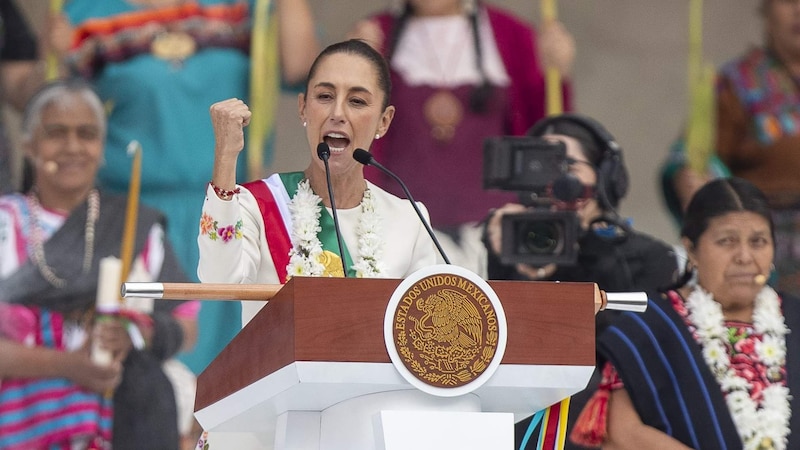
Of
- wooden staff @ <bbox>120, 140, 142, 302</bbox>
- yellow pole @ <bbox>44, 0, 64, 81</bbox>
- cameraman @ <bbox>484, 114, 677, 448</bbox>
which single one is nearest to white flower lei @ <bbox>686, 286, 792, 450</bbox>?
cameraman @ <bbox>484, 114, 677, 448</bbox>

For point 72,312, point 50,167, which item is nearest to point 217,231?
point 72,312

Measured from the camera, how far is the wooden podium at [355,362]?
7.36 ft

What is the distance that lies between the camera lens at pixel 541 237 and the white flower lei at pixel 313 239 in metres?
1.25

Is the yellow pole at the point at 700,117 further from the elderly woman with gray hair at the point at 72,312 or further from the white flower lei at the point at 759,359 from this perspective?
the elderly woman with gray hair at the point at 72,312

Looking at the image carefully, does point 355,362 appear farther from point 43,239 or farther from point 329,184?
point 43,239

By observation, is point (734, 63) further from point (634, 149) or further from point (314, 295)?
point (314, 295)

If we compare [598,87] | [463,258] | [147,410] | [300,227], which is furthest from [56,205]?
[598,87]

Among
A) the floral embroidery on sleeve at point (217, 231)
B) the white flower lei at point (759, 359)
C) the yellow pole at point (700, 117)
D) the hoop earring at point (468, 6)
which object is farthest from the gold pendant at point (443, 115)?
the floral embroidery on sleeve at point (217, 231)

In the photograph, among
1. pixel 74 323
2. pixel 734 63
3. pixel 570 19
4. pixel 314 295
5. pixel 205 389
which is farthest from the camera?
pixel 570 19

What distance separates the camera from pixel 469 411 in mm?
2361

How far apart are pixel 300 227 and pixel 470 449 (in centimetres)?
73

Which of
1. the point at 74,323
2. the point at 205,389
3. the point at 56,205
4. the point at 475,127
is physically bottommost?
the point at 205,389

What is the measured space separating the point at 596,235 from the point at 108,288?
156cm

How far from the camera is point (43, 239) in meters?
4.84
